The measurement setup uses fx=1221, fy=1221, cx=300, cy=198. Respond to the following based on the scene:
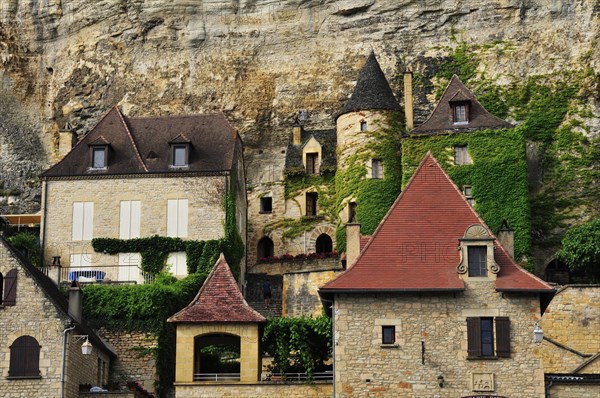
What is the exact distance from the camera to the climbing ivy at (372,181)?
185 ft

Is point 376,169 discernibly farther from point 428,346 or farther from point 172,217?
point 428,346

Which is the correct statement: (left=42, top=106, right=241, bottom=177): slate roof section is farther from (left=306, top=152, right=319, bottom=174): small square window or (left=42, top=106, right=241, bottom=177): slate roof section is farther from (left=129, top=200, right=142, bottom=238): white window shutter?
(left=306, top=152, right=319, bottom=174): small square window

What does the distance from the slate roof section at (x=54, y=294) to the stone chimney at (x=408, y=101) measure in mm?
22333

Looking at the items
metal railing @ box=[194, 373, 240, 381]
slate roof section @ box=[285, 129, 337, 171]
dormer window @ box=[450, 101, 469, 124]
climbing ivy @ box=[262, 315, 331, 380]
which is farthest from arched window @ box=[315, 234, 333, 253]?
metal railing @ box=[194, 373, 240, 381]

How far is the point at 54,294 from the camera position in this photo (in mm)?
40375

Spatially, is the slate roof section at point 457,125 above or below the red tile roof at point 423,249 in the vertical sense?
above

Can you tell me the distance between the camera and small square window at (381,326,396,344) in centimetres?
3500

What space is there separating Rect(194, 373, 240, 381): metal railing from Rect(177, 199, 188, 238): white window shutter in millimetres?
11552

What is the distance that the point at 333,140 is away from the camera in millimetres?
63625

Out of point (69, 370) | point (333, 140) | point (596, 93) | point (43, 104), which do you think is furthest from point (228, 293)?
point (43, 104)

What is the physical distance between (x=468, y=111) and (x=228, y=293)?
66.7ft

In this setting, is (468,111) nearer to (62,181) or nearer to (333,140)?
(333,140)

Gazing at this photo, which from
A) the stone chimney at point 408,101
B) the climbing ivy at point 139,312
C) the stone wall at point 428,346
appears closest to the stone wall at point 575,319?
the stone wall at point 428,346

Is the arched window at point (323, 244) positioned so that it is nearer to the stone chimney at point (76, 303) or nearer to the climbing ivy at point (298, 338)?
the stone chimney at point (76, 303)
